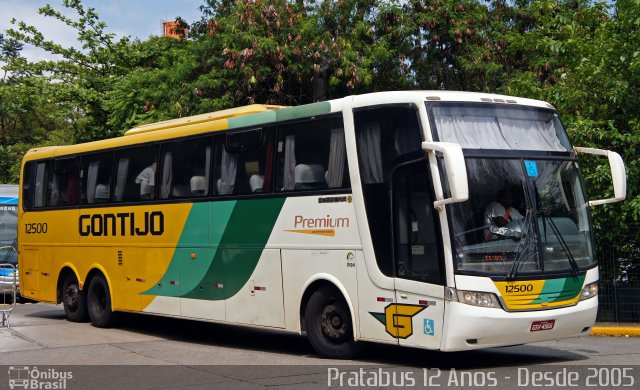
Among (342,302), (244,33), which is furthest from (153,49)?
(342,302)

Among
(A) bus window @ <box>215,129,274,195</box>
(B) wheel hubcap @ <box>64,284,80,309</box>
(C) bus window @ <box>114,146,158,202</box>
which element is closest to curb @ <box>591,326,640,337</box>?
(A) bus window @ <box>215,129,274,195</box>

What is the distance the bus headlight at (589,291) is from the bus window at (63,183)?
10.5 metres

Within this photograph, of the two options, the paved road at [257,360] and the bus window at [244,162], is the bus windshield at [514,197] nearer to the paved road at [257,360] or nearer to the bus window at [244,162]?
the paved road at [257,360]

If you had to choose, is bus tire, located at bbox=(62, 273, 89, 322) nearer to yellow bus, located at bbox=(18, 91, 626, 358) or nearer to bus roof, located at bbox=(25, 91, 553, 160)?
yellow bus, located at bbox=(18, 91, 626, 358)

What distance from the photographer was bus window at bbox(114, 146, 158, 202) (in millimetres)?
15836

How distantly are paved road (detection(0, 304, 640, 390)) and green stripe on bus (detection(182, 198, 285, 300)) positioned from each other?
96 cm

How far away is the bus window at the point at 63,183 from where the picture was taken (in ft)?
59.4

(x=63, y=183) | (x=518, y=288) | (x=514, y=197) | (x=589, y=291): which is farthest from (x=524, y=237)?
(x=63, y=183)

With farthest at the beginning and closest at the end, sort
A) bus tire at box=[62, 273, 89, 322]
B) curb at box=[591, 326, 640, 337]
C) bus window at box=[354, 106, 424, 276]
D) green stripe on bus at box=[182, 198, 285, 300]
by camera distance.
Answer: bus tire at box=[62, 273, 89, 322] < curb at box=[591, 326, 640, 337] < green stripe on bus at box=[182, 198, 285, 300] < bus window at box=[354, 106, 424, 276]

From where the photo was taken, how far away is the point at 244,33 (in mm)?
24047

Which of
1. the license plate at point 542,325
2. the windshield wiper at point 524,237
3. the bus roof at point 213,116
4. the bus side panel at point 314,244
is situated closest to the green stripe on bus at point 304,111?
the bus roof at point 213,116

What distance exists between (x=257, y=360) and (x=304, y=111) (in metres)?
3.43

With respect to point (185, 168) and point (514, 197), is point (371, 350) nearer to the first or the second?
point (514, 197)

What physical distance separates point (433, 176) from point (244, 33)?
14.5 m
